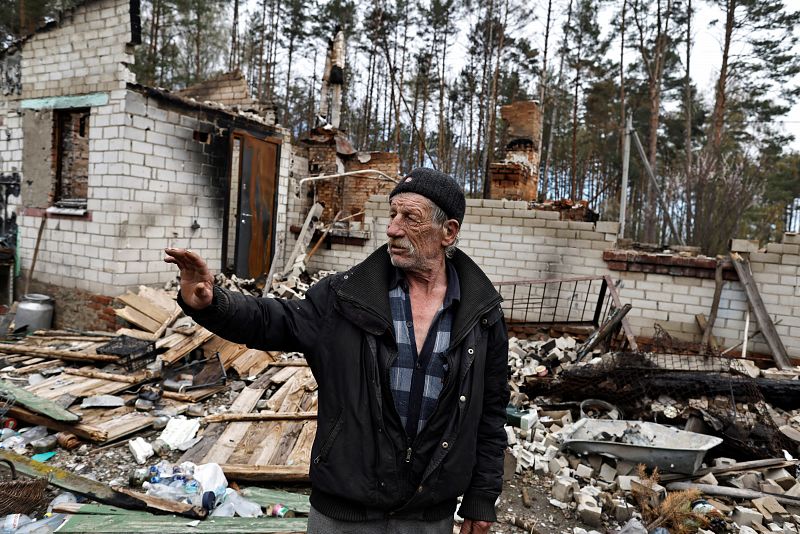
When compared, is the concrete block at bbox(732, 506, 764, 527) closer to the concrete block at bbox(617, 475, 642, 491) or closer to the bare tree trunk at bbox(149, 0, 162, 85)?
the concrete block at bbox(617, 475, 642, 491)

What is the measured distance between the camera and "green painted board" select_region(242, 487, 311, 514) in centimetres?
329

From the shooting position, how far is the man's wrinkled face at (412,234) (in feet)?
5.82

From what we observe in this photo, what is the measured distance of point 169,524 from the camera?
2.88 m

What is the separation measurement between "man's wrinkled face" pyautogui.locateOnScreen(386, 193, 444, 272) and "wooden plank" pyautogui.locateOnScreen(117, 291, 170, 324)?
6.00 meters

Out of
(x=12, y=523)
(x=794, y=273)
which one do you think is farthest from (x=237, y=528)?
(x=794, y=273)

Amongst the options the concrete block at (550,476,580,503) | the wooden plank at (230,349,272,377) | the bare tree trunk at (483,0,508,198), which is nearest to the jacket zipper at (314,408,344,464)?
the concrete block at (550,476,580,503)

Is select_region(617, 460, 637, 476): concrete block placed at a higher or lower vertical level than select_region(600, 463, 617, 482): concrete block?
higher

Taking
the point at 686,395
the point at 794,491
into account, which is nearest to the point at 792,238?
the point at 686,395

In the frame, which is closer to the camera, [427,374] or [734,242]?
[427,374]

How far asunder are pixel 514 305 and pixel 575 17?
16170mm

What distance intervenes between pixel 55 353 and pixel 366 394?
6.00m

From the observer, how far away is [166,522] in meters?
2.91

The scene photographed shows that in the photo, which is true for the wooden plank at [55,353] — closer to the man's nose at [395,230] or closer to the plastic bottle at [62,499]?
the plastic bottle at [62,499]

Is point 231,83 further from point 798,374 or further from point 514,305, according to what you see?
point 798,374
